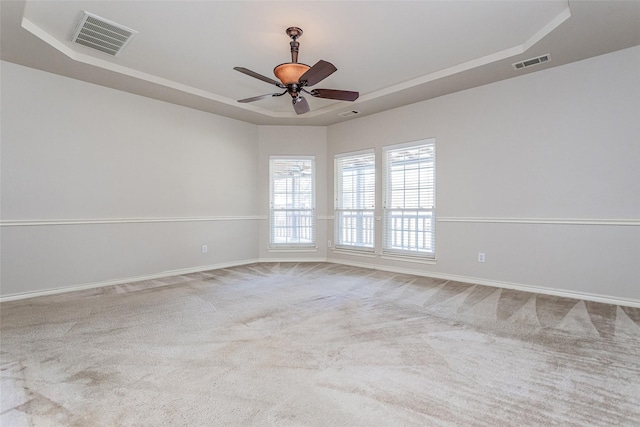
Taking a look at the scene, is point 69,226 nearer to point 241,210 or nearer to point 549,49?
point 241,210

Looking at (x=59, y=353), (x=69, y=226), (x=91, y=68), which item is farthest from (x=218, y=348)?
(x=91, y=68)

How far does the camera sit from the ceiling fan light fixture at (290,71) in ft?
10.00

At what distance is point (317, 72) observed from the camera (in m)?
2.85

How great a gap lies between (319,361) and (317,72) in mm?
2393

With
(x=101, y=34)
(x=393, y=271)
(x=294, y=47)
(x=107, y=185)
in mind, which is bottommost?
(x=393, y=271)

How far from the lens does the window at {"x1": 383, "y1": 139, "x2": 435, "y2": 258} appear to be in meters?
4.82

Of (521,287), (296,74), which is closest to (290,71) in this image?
(296,74)

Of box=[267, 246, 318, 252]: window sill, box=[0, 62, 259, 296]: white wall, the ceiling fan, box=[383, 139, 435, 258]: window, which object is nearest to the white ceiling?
the ceiling fan

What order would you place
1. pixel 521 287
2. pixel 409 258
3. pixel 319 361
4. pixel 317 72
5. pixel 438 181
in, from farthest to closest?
pixel 409 258
pixel 438 181
pixel 521 287
pixel 317 72
pixel 319 361

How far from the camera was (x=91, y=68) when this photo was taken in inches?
144

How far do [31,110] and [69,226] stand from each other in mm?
1409

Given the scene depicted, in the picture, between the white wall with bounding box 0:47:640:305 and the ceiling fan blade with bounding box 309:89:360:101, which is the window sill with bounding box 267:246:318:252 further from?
the ceiling fan blade with bounding box 309:89:360:101

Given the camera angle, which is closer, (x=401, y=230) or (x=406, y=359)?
(x=406, y=359)

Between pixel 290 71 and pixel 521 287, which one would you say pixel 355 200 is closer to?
pixel 521 287
